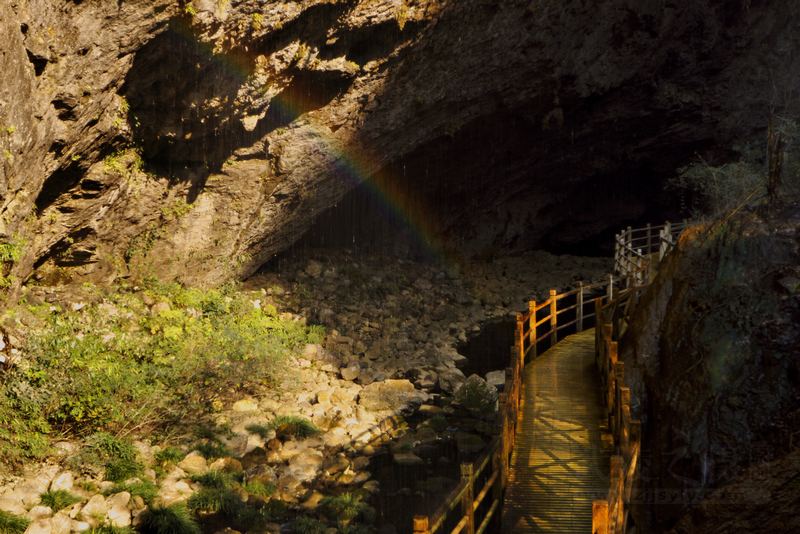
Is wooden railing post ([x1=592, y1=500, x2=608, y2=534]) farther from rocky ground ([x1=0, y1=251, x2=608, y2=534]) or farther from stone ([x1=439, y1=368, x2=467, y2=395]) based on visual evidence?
stone ([x1=439, y1=368, x2=467, y2=395])

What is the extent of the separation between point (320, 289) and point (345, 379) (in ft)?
17.0

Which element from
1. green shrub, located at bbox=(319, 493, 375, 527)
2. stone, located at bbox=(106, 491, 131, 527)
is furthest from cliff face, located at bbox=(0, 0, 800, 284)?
green shrub, located at bbox=(319, 493, 375, 527)

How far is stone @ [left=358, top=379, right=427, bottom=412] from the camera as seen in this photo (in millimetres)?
16797

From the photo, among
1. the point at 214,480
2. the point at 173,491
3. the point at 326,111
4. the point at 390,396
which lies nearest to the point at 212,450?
the point at 214,480

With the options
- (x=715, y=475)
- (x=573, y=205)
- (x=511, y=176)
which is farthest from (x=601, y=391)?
(x=573, y=205)

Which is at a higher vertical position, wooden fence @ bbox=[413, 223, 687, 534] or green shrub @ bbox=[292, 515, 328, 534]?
wooden fence @ bbox=[413, 223, 687, 534]

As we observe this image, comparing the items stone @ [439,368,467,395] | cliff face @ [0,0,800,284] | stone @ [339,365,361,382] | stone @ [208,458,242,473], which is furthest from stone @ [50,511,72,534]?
stone @ [439,368,467,395]

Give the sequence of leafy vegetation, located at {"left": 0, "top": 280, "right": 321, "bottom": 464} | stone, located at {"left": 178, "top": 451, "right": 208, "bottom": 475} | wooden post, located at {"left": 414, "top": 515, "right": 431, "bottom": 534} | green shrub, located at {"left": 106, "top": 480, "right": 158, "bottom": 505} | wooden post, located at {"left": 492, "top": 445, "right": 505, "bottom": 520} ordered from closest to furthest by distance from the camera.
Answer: wooden post, located at {"left": 414, "top": 515, "right": 431, "bottom": 534}
wooden post, located at {"left": 492, "top": 445, "right": 505, "bottom": 520}
green shrub, located at {"left": 106, "top": 480, "right": 158, "bottom": 505}
leafy vegetation, located at {"left": 0, "top": 280, "right": 321, "bottom": 464}
stone, located at {"left": 178, "top": 451, "right": 208, "bottom": 475}

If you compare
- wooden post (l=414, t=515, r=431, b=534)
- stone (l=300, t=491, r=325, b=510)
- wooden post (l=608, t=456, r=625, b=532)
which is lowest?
stone (l=300, t=491, r=325, b=510)

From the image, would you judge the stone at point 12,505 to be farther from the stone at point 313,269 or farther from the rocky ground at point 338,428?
the stone at point 313,269

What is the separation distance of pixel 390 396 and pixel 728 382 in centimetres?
848

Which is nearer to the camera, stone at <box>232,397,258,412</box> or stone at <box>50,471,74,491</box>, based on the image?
stone at <box>50,471,74,491</box>

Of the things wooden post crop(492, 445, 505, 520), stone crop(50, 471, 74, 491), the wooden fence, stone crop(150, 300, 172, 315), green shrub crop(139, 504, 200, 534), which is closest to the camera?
Answer: the wooden fence

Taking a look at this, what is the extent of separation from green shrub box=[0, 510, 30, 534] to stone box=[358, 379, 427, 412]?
750 centimetres
